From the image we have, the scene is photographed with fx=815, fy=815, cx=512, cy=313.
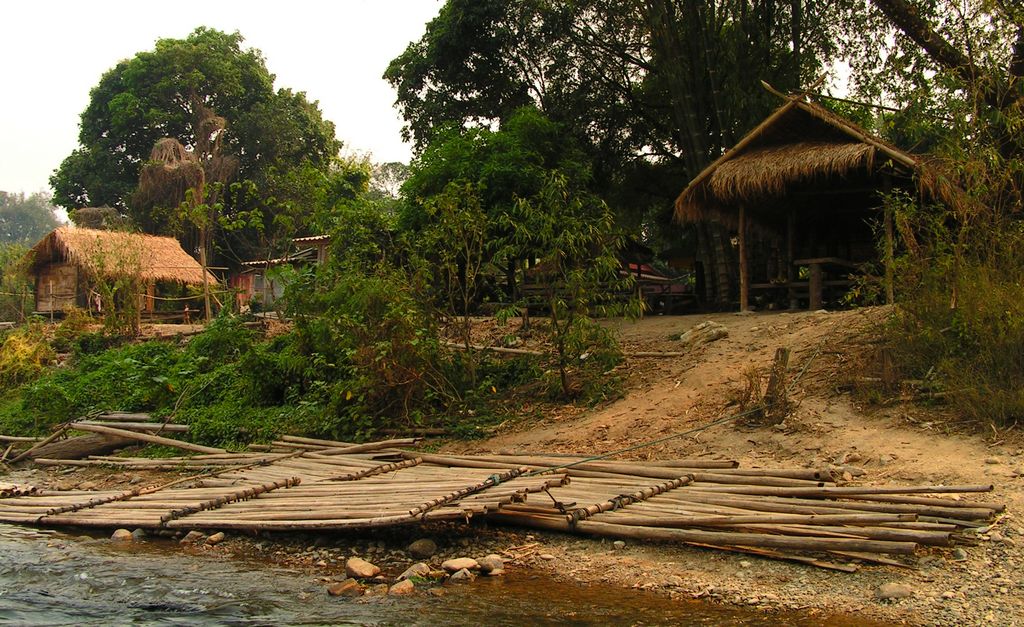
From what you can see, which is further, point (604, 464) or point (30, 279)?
point (30, 279)

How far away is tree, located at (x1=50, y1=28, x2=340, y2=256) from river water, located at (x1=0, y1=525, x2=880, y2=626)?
22.2 m

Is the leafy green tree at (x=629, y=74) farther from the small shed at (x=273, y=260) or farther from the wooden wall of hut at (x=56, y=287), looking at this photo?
the wooden wall of hut at (x=56, y=287)

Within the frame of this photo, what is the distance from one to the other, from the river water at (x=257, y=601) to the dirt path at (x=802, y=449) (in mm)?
220

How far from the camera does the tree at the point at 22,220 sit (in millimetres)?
48594

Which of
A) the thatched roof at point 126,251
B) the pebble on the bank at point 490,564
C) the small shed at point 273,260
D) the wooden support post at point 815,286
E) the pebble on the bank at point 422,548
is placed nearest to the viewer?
the pebble on the bank at point 490,564

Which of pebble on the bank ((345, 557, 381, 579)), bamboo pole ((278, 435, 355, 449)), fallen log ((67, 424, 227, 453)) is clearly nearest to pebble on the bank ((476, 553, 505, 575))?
pebble on the bank ((345, 557, 381, 579))

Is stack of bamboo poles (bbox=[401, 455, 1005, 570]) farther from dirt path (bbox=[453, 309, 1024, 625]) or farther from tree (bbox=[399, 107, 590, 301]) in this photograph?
tree (bbox=[399, 107, 590, 301])

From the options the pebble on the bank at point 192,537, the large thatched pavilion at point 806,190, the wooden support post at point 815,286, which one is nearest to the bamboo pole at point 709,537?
the pebble on the bank at point 192,537

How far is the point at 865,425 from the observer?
5.97 meters

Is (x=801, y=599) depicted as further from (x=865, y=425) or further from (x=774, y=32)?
(x=774, y=32)

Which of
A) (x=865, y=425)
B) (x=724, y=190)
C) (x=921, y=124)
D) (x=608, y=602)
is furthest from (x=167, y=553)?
(x=724, y=190)

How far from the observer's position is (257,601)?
13.3 ft

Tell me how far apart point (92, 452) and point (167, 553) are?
4201mm

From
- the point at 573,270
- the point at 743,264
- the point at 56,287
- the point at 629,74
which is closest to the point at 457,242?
the point at 573,270
